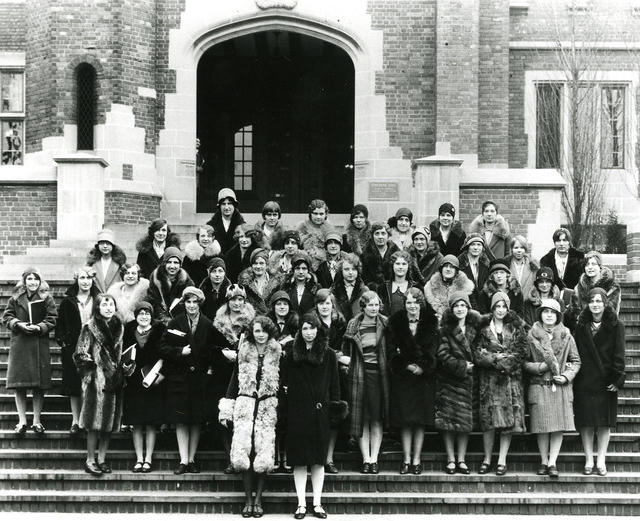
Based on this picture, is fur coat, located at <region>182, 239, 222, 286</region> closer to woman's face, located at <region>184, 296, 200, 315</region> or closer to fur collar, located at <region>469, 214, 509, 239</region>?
woman's face, located at <region>184, 296, 200, 315</region>

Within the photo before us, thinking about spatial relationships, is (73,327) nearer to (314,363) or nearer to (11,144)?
(314,363)

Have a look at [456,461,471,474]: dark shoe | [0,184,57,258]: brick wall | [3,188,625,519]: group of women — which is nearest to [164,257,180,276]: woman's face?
[3,188,625,519]: group of women

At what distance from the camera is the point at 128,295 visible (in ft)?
33.8

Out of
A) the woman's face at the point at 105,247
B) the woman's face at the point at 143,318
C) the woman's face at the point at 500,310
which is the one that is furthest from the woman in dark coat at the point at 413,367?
the woman's face at the point at 105,247

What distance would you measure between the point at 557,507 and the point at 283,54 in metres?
13.5

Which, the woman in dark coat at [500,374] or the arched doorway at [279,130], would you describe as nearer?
the woman in dark coat at [500,374]

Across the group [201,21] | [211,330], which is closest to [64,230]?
[201,21]

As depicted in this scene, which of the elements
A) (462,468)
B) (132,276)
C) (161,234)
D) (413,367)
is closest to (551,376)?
(462,468)

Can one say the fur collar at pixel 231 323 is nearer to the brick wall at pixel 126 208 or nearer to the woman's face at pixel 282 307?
the woman's face at pixel 282 307

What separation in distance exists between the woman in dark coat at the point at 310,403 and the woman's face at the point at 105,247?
2571mm

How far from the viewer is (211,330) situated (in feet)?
31.8

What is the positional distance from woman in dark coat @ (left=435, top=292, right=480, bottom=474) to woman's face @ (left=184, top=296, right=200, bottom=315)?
2.29m

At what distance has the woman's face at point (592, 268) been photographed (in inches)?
416

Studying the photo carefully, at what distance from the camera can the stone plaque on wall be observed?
18.0 m
